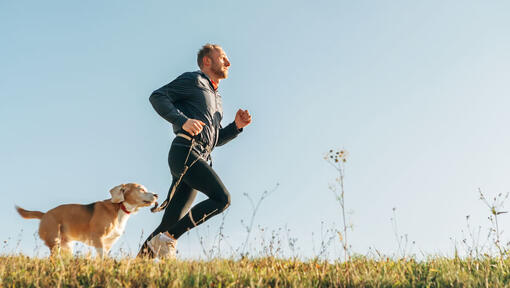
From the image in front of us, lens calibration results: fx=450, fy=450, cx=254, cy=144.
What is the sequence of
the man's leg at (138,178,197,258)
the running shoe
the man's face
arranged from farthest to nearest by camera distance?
1. the man's face
2. the man's leg at (138,178,197,258)
3. the running shoe

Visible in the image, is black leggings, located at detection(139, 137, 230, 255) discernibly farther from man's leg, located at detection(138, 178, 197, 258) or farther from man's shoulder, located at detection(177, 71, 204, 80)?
man's shoulder, located at detection(177, 71, 204, 80)

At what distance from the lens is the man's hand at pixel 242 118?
5.84m

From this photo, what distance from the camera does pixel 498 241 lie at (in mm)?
4758

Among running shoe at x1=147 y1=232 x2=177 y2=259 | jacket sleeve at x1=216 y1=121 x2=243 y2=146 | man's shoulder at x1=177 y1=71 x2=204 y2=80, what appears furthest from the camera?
jacket sleeve at x1=216 y1=121 x2=243 y2=146

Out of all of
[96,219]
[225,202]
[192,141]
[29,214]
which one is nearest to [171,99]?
[192,141]

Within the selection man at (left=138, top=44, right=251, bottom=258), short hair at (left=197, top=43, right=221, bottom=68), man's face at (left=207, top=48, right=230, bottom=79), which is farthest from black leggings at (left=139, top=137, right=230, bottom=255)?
short hair at (left=197, top=43, right=221, bottom=68)

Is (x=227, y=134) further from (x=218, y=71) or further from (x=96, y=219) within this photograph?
(x=96, y=219)

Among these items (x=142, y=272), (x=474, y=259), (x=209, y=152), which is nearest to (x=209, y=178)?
(x=209, y=152)

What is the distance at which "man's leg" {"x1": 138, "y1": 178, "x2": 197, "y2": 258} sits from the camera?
5.20m

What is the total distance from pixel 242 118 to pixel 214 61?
0.81 meters

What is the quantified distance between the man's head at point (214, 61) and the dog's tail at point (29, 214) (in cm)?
324

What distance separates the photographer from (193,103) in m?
5.21

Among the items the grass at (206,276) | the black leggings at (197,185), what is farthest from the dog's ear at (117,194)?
the grass at (206,276)

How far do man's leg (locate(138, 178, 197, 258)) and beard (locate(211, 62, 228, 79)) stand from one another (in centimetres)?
143
